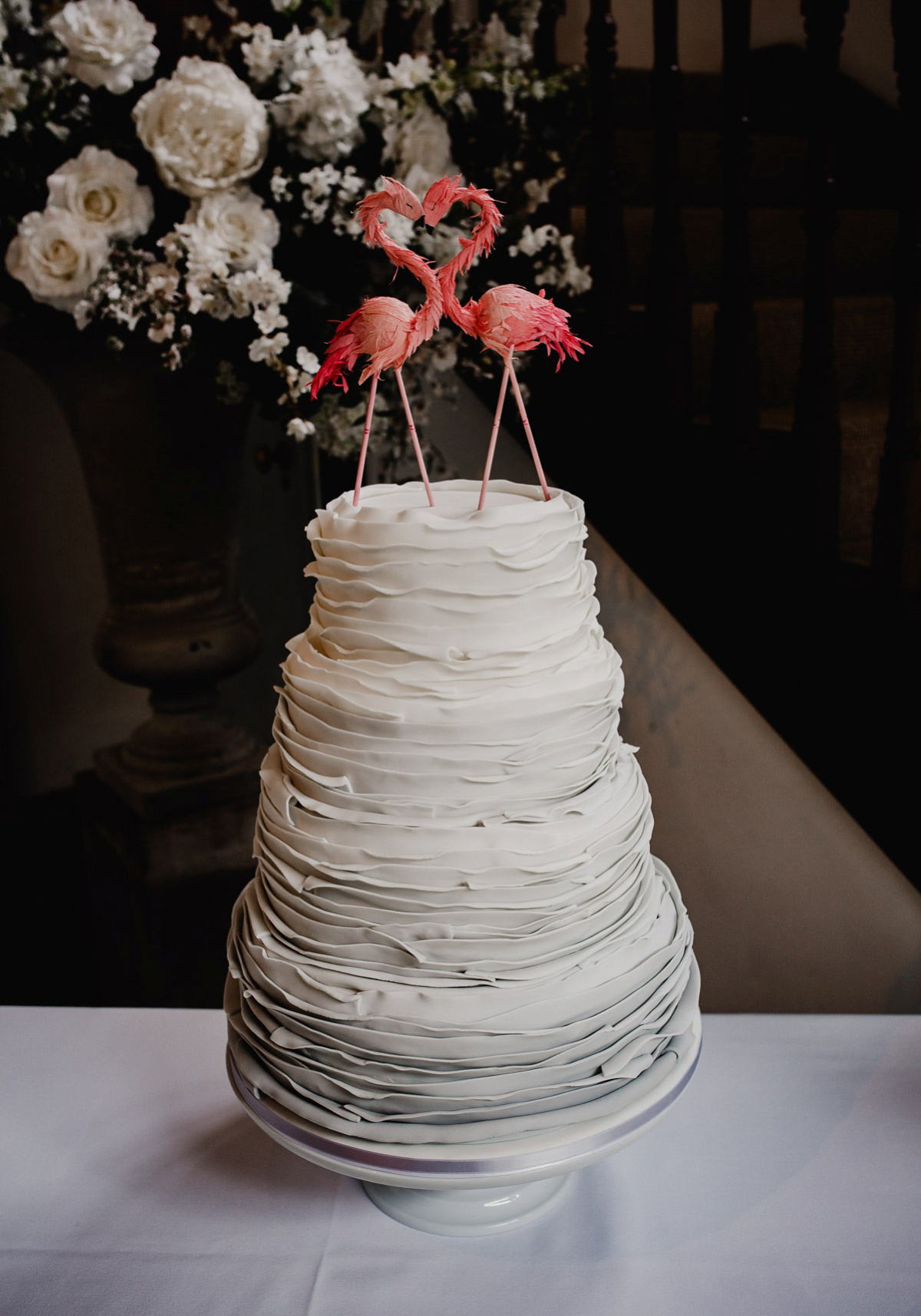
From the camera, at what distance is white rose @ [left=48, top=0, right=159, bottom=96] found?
1246 millimetres

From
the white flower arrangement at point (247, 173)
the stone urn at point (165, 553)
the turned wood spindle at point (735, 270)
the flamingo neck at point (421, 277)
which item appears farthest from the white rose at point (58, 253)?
the turned wood spindle at point (735, 270)

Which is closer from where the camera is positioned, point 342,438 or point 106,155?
point 106,155

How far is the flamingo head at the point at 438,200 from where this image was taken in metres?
0.71

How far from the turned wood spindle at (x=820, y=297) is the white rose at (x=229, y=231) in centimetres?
68

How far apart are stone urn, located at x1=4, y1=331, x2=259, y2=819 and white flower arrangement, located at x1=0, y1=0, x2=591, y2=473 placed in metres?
0.08

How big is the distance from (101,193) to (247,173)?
0.61 feet

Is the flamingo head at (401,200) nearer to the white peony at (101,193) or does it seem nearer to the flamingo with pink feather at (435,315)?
the flamingo with pink feather at (435,315)

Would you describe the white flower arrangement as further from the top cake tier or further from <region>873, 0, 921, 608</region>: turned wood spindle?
the top cake tier

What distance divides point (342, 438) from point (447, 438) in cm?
59

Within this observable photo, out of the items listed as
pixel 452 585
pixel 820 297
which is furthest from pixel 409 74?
pixel 452 585

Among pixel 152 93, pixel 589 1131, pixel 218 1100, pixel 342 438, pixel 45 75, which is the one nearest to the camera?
pixel 589 1131

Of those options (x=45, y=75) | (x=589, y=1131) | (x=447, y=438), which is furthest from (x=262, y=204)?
(x=589, y=1131)

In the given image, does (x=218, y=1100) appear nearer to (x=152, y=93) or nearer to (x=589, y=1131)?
(x=589, y=1131)

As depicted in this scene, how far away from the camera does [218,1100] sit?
0.97 meters
